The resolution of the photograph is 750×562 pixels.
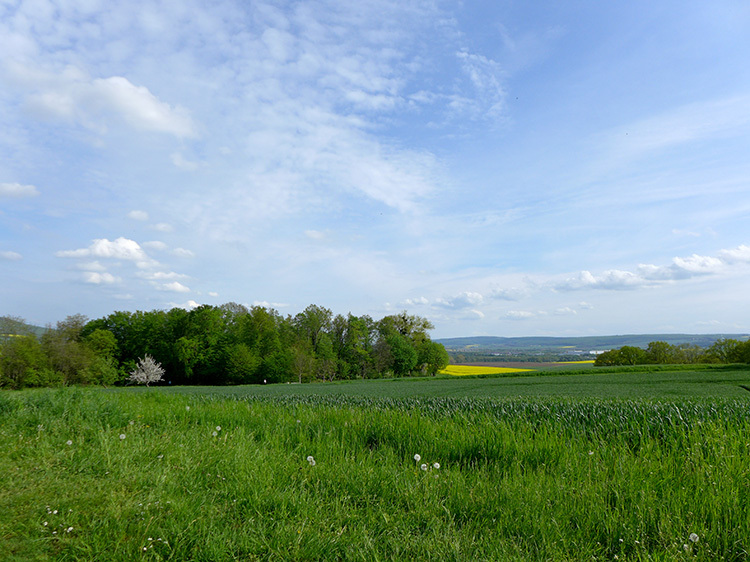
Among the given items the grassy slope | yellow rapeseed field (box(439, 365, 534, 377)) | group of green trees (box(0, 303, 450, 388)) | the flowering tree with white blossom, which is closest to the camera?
the grassy slope

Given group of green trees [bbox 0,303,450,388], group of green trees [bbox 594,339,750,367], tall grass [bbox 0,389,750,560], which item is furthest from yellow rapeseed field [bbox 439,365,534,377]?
tall grass [bbox 0,389,750,560]

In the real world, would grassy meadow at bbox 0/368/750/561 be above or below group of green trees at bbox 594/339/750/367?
above

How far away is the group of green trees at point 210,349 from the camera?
4506 centimetres

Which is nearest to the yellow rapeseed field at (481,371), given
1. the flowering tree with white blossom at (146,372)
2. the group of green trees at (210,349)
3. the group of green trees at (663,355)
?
the group of green trees at (210,349)

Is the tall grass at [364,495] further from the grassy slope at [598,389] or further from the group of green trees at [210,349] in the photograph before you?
the group of green trees at [210,349]

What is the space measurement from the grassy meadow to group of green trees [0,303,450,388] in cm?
4830

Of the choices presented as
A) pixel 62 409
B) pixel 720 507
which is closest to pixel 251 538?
pixel 720 507

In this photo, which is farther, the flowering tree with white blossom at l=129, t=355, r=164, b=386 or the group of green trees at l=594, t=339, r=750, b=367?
the flowering tree with white blossom at l=129, t=355, r=164, b=386

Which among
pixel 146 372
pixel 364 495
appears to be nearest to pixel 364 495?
pixel 364 495

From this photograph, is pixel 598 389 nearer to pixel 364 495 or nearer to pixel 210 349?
pixel 364 495

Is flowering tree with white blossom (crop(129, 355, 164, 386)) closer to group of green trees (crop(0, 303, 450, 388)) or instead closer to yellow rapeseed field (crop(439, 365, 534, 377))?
group of green trees (crop(0, 303, 450, 388))

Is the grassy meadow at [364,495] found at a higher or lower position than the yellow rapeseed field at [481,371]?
higher

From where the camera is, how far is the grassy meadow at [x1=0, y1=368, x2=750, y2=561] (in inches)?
124

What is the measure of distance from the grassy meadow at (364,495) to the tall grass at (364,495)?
0.06 ft
